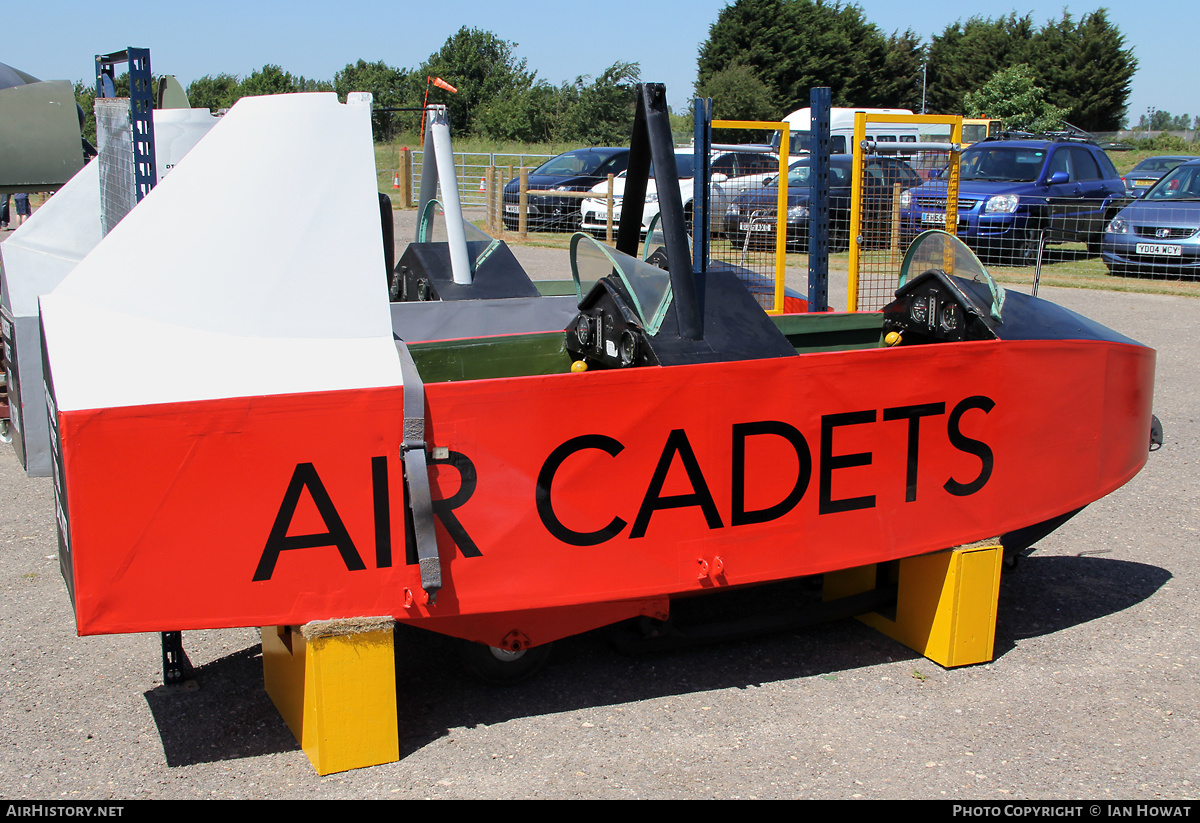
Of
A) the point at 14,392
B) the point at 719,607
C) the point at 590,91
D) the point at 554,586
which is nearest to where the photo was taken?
the point at 554,586

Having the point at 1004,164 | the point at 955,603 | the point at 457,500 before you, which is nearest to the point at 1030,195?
the point at 1004,164

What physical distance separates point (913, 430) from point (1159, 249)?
1274 cm

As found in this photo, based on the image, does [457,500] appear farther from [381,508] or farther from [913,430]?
[913,430]

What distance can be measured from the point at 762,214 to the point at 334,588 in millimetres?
8977

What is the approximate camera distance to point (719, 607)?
14.9 feet

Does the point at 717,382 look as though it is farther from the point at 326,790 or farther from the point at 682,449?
Answer: the point at 326,790

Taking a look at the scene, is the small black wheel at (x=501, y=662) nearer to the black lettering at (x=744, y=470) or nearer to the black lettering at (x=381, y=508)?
the black lettering at (x=381, y=508)

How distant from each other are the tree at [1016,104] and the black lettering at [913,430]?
140 ft

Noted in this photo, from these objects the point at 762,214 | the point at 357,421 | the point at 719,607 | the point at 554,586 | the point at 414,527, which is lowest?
the point at 719,607

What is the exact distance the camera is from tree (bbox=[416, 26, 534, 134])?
50875mm

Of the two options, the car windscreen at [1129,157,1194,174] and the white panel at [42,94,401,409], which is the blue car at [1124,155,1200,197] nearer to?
the car windscreen at [1129,157,1194,174]

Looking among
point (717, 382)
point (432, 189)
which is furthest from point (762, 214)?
point (717, 382)

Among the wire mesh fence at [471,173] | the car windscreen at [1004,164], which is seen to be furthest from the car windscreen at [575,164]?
the car windscreen at [1004,164]

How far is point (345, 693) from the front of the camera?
314cm
